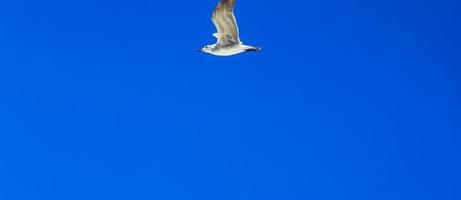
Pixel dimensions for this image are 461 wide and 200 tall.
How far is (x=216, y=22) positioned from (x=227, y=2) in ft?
2.79

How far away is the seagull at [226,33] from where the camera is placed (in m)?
19.7

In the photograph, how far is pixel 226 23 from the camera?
20.3m

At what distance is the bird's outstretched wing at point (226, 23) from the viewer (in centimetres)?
1962

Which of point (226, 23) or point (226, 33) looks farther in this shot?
point (226, 33)

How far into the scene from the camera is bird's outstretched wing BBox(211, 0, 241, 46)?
19.6 metres

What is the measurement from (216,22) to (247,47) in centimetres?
83

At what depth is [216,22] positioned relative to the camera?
20.4m

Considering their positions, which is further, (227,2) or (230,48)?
(230,48)

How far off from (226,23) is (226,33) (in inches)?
17.4

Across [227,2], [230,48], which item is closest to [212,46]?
[230,48]

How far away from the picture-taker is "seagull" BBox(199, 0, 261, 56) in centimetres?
1967

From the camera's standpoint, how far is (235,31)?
20578 millimetres

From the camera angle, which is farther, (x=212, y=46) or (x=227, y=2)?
(x=212, y=46)

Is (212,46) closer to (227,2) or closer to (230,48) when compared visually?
(230,48)
